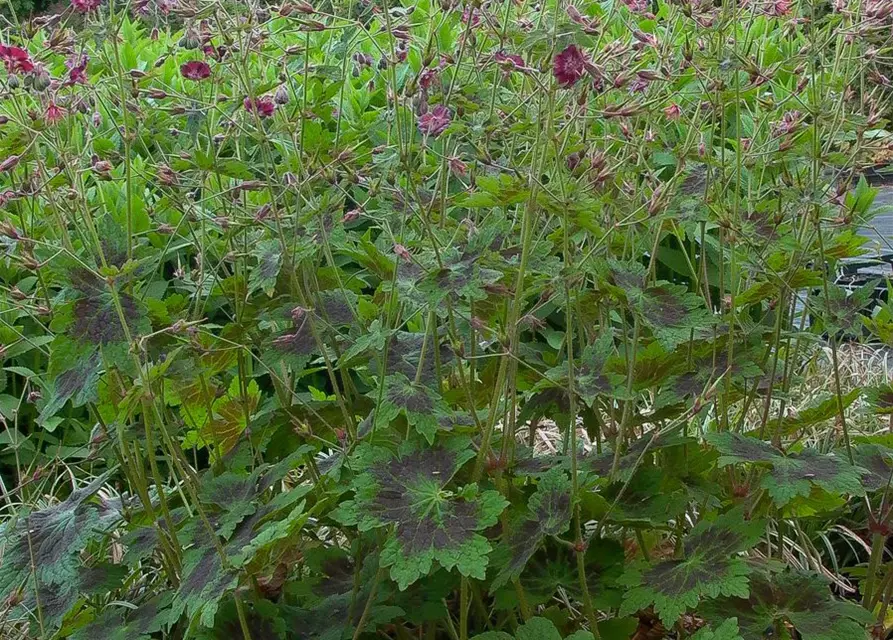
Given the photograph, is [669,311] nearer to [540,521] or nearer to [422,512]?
[540,521]

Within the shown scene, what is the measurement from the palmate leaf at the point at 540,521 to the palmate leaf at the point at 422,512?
0.10 m

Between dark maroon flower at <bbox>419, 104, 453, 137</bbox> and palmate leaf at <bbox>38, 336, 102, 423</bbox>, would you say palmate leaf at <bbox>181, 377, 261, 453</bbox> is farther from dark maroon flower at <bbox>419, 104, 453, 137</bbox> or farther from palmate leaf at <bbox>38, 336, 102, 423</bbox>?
dark maroon flower at <bbox>419, 104, 453, 137</bbox>

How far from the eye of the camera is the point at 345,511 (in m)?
1.50

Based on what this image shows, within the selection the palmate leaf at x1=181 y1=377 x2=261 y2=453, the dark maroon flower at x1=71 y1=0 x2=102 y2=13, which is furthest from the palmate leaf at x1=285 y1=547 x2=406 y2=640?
the dark maroon flower at x1=71 y1=0 x2=102 y2=13

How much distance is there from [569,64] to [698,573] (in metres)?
0.80

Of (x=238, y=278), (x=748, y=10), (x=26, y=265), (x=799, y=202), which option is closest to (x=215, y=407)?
(x=238, y=278)

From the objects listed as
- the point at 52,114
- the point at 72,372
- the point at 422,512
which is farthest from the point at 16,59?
the point at 422,512

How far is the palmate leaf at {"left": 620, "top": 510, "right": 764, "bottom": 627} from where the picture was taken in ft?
4.96

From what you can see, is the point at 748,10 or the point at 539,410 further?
the point at 748,10

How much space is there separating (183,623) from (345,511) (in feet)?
2.06

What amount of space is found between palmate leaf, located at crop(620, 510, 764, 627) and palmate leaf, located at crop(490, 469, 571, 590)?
171mm

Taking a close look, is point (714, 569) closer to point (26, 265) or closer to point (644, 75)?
point (644, 75)

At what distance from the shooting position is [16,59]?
1.47m

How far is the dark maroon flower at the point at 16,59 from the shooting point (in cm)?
146
